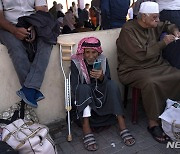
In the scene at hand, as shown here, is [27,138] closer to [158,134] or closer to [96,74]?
[96,74]

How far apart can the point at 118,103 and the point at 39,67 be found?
1.06 m

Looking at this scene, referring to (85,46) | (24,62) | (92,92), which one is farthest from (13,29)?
(92,92)

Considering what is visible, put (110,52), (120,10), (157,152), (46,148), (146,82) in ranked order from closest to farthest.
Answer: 1. (46,148)
2. (157,152)
3. (146,82)
4. (110,52)
5. (120,10)

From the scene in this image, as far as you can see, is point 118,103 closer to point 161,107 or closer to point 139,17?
point 161,107

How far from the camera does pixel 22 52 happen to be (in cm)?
303

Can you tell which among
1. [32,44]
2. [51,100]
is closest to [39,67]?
[32,44]

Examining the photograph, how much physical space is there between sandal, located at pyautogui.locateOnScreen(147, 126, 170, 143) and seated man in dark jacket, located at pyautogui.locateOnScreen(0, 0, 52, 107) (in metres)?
Result: 1.44

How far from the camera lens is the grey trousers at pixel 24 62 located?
9.78ft

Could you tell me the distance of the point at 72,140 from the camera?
130 inches

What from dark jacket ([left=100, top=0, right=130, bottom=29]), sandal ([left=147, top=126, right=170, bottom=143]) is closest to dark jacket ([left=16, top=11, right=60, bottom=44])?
dark jacket ([left=100, top=0, right=130, bottom=29])

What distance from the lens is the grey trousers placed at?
2.98 meters

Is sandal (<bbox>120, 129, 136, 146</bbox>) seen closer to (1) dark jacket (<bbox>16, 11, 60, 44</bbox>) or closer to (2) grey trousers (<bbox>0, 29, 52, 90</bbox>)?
(2) grey trousers (<bbox>0, 29, 52, 90</bbox>)

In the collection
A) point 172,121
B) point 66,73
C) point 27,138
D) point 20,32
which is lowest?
point 172,121

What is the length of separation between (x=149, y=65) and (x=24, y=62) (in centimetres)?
162
